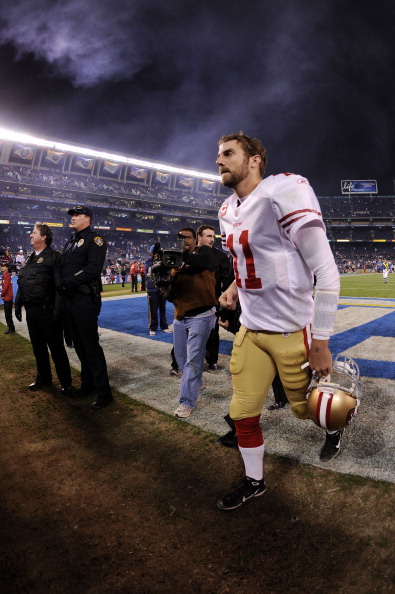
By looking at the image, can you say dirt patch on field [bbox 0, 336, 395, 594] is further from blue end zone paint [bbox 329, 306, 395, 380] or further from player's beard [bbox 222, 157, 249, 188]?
blue end zone paint [bbox 329, 306, 395, 380]

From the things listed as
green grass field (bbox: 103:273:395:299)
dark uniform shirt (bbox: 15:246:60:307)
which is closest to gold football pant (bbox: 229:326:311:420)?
dark uniform shirt (bbox: 15:246:60:307)

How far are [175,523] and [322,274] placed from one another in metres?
1.70

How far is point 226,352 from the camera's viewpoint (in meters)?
6.16

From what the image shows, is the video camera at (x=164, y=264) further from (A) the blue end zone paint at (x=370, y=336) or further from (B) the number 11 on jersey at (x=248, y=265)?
(A) the blue end zone paint at (x=370, y=336)

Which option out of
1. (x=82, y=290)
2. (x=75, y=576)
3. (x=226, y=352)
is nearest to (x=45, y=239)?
(x=82, y=290)

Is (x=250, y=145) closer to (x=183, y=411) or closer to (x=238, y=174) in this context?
(x=238, y=174)

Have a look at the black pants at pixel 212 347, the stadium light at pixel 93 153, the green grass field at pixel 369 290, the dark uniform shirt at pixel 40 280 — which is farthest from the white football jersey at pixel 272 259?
the stadium light at pixel 93 153

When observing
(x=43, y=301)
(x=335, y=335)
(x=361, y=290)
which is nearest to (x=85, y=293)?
(x=43, y=301)

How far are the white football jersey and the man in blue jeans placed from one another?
4.61 ft

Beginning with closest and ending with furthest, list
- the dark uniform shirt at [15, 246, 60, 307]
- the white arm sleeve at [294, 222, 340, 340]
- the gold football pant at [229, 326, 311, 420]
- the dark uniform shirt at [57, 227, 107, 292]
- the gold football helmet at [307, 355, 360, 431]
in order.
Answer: the white arm sleeve at [294, 222, 340, 340] → the gold football helmet at [307, 355, 360, 431] → the gold football pant at [229, 326, 311, 420] → the dark uniform shirt at [57, 227, 107, 292] → the dark uniform shirt at [15, 246, 60, 307]

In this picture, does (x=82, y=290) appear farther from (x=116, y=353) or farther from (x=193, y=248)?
(x=116, y=353)

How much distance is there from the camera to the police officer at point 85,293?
390 cm

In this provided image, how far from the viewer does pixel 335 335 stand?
6953 millimetres

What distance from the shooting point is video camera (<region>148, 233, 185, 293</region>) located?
287 cm
